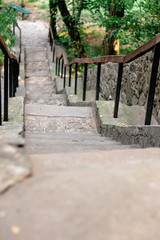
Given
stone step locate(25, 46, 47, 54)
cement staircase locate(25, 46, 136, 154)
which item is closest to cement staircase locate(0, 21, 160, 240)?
cement staircase locate(25, 46, 136, 154)

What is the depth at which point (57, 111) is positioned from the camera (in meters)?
5.36

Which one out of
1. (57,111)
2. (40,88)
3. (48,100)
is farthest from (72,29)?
(57,111)

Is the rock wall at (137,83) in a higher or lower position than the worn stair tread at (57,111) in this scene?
higher

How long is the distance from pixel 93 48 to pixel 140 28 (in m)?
6.83

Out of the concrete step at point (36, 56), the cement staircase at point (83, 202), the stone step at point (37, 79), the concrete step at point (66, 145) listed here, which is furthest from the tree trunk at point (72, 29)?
the cement staircase at point (83, 202)

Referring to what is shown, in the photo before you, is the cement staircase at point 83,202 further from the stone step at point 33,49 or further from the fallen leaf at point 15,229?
the stone step at point 33,49

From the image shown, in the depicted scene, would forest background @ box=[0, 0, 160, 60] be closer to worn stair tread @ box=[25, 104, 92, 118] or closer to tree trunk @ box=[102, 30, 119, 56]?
tree trunk @ box=[102, 30, 119, 56]

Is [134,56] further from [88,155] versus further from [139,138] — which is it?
[88,155]

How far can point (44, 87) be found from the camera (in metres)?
9.48

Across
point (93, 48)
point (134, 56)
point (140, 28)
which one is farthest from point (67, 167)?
point (93, 48)

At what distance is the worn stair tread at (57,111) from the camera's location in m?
5.20

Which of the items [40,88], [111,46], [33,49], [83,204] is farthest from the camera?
[33,49]

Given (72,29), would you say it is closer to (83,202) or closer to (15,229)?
(83,202)

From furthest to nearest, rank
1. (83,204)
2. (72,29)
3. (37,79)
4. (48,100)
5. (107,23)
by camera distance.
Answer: (37,79), (72,29), (48,100), (107,23), (83,204)
